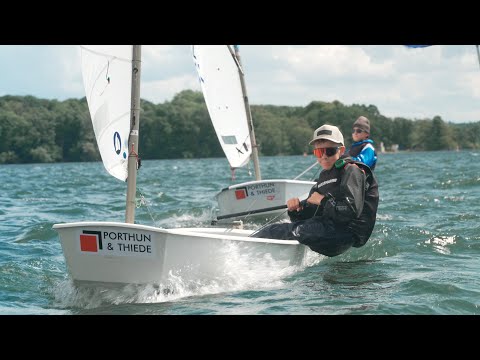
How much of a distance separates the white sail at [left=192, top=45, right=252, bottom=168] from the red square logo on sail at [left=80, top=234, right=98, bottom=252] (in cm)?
678

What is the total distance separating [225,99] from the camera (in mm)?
12320

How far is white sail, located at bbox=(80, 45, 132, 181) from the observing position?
6.16 meters

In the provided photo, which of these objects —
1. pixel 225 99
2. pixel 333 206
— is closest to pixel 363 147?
pixel 333 206

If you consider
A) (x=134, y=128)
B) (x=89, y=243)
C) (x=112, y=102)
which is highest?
(x=112, y=102)

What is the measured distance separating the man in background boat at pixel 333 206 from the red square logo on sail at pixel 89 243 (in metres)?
1.93

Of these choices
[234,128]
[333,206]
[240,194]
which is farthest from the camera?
[234,128]

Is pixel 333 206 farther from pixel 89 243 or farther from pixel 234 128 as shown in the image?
pixel 234 128

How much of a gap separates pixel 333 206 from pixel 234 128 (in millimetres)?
6262
